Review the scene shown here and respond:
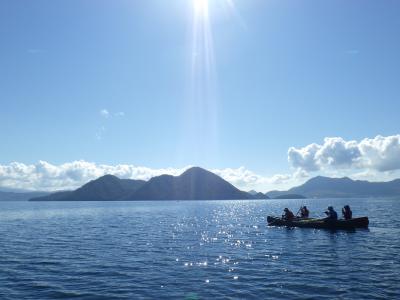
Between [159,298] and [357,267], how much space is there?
16851 millimetres

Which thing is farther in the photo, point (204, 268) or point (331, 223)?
point (331, 223)

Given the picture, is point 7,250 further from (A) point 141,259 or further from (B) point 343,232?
(B) point 343,232

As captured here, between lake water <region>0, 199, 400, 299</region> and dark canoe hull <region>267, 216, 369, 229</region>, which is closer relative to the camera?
lake water <region>0, 199, 400, 299</region>

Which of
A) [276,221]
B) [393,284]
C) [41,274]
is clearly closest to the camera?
[393,284]

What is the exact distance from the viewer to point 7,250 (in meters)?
42.4

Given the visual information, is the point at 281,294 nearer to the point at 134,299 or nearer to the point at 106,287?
the point at 134,299

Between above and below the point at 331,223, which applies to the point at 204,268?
below

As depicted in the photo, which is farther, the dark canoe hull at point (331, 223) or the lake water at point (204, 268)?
the dark canoe hull at point (331, 223)

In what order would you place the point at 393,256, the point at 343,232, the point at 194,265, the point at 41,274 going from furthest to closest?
the point at 343,232
the point at 393,256
the point at 194,265
the point at 41,274

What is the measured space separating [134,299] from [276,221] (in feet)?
169

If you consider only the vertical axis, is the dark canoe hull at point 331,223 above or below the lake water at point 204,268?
above

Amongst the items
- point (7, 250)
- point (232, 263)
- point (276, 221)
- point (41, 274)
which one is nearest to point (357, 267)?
point (232, 263)

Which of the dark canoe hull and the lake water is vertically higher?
the dark canoe hull

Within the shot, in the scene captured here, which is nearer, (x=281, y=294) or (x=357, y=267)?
(x=281, y=294)
